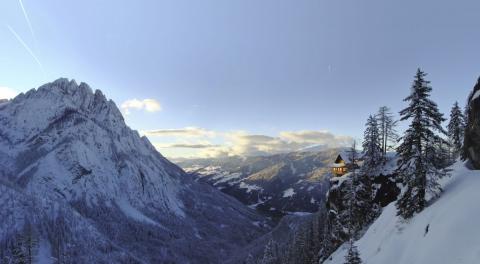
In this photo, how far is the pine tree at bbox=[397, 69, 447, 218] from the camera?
108 feet

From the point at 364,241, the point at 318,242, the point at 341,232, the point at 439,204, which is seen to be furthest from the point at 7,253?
the point at 439,204

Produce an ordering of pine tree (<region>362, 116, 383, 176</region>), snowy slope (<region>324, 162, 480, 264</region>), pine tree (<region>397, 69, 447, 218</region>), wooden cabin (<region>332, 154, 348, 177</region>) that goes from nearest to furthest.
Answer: snowy slope (<region>324, 162, 480, 264</region>) < pine tree (<region>397, 69, 447, 218</region>) < pine tree (<region>362, 116, 383, 176</region>) < wooden cabin (<region>332, 154, 348, 177</region>)

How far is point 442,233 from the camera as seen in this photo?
25.3 metres

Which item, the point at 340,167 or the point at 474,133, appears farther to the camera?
the point at 340,167

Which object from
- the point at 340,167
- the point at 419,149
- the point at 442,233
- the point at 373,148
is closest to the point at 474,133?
the point at 419,149

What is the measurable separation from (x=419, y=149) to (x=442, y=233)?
10349 mm

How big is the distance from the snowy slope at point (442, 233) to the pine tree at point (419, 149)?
158 centimetres

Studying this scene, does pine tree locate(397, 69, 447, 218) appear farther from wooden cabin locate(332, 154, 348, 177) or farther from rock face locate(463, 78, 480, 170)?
wooden cabin locate(332, 154, 348, 177)

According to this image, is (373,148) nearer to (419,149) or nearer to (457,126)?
(457,126)

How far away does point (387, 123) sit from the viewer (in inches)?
2894

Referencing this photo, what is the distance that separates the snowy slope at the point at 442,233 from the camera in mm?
22984

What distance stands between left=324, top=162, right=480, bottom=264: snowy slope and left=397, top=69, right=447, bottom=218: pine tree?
1.58m

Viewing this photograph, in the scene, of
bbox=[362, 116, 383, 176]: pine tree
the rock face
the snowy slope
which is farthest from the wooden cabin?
the rock face

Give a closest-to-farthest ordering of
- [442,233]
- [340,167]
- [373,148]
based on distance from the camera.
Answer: [442,233] → [373,148] → [340,167]
